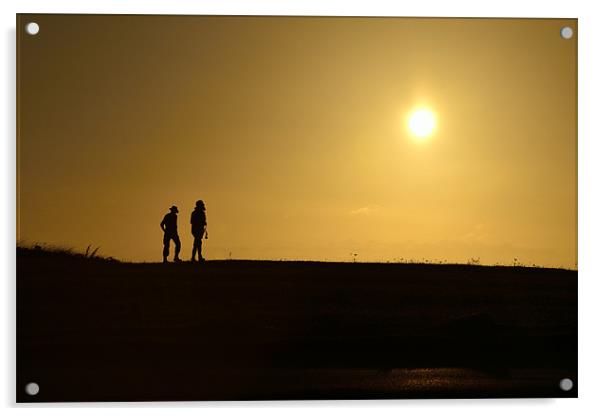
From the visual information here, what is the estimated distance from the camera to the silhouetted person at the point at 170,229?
7.29ft

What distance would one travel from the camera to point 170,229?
2225 mm

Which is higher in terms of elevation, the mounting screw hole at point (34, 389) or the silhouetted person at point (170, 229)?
the silhouetted person at point (170, 229)

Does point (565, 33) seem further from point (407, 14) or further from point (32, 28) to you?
point (32, 28)

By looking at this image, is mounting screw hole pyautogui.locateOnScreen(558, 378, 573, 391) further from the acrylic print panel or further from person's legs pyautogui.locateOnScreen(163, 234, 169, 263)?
person's legs pyautogui.locateOnScreen(163, 234, 169, 263)

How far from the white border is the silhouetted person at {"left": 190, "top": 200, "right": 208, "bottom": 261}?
487mm

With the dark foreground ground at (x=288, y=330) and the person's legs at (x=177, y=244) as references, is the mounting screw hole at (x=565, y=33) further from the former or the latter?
the person's legs at (x=177, y=244)

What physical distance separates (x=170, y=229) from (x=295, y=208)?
389 mm

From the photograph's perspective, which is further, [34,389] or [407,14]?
[407,14]

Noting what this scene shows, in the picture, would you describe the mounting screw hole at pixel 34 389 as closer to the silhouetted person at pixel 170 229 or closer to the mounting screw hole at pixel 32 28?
the silhouetted person at pixel 170 229

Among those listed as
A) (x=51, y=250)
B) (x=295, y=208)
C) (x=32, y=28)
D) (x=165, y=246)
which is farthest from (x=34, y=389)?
(x=32, y=28)

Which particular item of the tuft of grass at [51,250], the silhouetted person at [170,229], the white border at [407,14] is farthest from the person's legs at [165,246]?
the white border at [407,14]

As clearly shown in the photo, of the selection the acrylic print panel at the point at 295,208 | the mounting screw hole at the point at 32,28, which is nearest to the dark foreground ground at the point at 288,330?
the acrylic print panel at the point at 295,208

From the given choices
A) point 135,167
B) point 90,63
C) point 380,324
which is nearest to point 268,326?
point 380,324

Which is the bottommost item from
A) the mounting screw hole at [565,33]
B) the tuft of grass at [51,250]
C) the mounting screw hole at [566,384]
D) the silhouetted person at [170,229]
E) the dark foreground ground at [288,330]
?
the mounting screw hole at [566,384]
